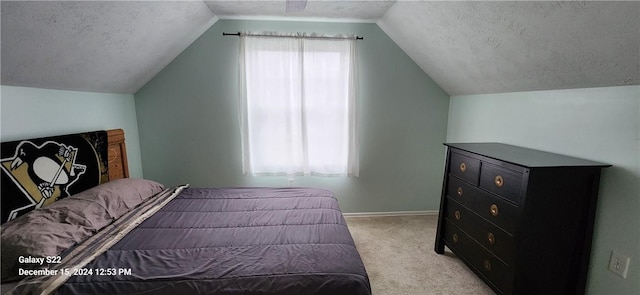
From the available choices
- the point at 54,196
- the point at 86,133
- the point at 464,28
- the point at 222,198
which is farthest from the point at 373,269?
the point at 86,133

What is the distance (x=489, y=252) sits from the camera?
1698 mm

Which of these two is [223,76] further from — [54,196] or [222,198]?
[54,196]

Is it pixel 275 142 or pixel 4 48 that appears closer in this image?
pixel 4 48

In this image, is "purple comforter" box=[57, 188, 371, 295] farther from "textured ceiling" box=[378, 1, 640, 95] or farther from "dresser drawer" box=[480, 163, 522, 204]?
"textured ceiling" box=[378, 1, 640, 95]

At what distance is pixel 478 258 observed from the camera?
181 cm

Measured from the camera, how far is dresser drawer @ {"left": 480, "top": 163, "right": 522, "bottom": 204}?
1468 mm

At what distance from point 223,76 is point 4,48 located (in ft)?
5.06

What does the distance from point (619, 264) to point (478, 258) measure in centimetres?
68

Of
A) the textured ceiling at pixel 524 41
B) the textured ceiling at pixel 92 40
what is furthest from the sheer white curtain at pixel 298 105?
the textured ceiling at pixel 524 41

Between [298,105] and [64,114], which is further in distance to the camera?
[298,105]

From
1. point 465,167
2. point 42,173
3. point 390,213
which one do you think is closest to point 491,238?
point 465,167

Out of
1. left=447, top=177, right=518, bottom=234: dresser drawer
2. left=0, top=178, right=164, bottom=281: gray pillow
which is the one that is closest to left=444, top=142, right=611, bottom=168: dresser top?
left=447, top=177, right=518, bottom=234: dresser drawer

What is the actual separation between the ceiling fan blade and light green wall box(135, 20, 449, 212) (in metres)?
0.25

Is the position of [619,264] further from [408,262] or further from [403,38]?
[403,38]
